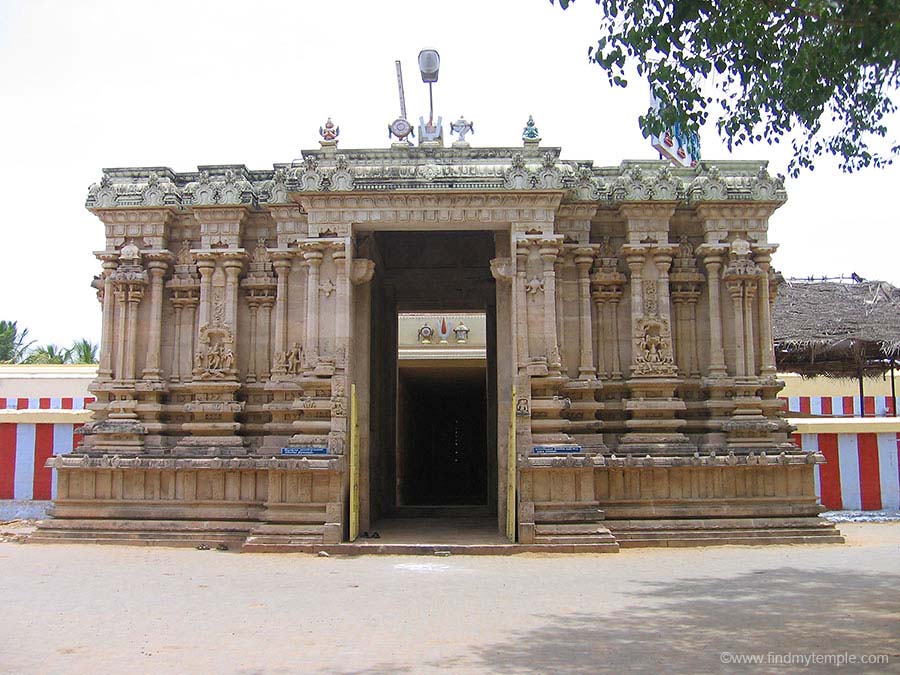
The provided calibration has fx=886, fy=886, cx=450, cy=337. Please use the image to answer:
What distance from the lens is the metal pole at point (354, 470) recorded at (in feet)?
44.1

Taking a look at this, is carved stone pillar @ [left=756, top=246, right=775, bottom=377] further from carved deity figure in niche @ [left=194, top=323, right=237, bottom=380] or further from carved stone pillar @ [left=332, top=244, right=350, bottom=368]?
carved deity figure in niche @ [left=194, top=323, right=237, bottom=380]

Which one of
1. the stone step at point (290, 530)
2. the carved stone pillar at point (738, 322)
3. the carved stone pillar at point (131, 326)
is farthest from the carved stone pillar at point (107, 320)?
the carved stone pillar at point (738, 322)

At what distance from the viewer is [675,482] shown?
13945mm

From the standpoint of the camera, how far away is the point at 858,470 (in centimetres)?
1777

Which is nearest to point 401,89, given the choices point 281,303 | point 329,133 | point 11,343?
point 329,133

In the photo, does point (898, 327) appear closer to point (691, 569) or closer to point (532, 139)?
point (532, 139)

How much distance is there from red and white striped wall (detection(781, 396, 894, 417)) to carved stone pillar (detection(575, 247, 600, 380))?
13.9 metres

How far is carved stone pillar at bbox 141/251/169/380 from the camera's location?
49.1 ft

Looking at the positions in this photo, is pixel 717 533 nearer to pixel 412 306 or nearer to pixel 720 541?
pixel 720 541

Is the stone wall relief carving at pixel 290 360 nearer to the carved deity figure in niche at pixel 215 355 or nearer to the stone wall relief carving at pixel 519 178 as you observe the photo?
the carved deity figure in niche at pixel 215 355

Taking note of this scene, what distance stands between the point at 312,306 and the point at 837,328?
16.5 m

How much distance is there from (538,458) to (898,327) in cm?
1541

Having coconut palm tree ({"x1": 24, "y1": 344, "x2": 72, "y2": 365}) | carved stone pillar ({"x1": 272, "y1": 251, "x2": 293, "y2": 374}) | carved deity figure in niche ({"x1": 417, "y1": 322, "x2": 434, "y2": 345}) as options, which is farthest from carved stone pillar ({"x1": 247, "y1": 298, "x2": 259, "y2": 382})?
coconut palm tree ({"x1": 24, "y1": 344, "x2": 72, "y2": 365})

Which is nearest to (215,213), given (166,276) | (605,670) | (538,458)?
(166,276)
